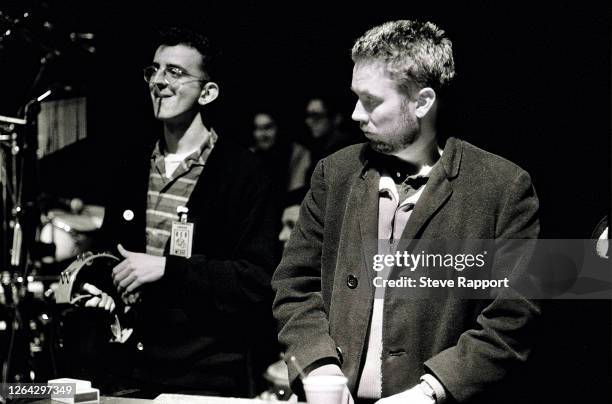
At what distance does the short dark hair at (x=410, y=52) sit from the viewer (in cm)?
271

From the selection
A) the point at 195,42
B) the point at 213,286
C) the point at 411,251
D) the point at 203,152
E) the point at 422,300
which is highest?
the point at 195,42

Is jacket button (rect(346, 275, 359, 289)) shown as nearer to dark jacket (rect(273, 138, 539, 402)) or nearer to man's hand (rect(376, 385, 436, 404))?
dark jacket (rect(273, 138, 539, 402))

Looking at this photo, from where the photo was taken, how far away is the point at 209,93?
3645mm

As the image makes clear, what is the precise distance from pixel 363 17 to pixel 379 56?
0.88 m

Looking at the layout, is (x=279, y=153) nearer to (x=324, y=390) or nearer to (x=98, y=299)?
(x=98, y=299)

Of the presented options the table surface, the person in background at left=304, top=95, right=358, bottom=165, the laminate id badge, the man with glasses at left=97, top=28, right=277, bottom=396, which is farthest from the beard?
the laminate id badge

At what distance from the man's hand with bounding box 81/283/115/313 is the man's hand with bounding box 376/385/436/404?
65.3 inches

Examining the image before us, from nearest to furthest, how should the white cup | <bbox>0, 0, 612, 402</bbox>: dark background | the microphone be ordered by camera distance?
the white cup, <bbox>0, 0, 612, 402</bbox>: dark background, the microphone

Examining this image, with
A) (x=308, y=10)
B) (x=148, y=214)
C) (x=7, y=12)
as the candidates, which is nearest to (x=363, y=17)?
(x=308, y=10)

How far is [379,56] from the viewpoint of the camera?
8.94 feet

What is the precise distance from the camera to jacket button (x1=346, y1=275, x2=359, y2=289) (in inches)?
109

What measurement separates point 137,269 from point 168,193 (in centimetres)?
37

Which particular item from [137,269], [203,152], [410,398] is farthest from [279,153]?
[410,398]

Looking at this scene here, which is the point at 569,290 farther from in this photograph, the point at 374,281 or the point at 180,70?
the point at 180,70
